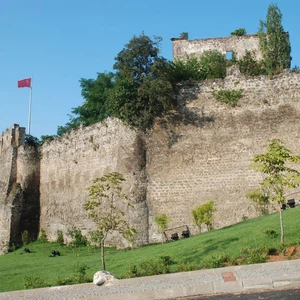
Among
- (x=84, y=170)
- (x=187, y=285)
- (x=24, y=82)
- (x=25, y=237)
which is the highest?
(x=24, y=82)

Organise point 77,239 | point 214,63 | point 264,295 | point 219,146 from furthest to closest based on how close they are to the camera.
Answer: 1. point 214,63
2. point 77,239
3. point 219,146
4. point 264,295

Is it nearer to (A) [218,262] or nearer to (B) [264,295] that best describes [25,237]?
(A) [218,262]

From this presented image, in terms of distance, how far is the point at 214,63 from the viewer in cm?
2819

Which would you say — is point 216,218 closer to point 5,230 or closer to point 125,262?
point 125,262

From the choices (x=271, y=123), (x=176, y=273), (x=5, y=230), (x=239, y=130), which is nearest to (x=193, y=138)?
(x=239, y=130)

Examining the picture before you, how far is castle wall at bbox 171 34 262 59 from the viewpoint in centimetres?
3134

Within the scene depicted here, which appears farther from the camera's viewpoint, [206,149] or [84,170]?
[84,170]

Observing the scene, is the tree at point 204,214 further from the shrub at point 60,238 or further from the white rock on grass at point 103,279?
the shrub at point 60,238

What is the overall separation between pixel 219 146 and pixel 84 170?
28.8 ft

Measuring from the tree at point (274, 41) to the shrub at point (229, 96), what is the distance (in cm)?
581

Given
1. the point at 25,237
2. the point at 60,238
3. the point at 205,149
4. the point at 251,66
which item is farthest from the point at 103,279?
the point at 251,66

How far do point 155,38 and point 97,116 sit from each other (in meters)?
17.6

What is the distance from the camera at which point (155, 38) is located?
22.5 metres

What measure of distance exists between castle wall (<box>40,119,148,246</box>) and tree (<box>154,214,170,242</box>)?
2.23 feet
